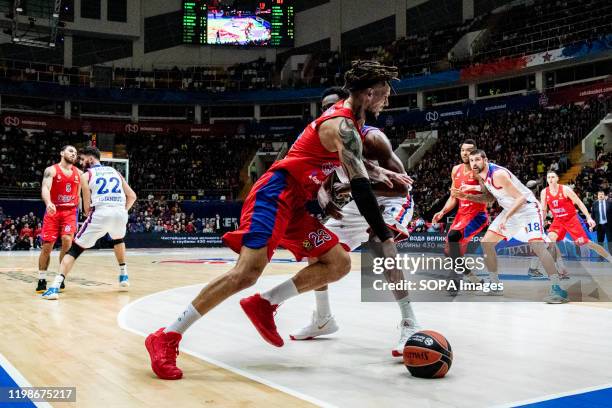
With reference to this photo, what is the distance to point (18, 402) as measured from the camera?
8.90ft

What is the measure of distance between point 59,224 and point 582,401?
7004 mm

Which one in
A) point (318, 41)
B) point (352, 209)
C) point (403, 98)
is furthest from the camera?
point (318, 41)

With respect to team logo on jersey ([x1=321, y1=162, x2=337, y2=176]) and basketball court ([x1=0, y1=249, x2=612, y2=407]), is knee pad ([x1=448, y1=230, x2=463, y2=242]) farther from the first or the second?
Answer: team logo on jersey ([x1=321, y1=162, x2=337, y2=176])

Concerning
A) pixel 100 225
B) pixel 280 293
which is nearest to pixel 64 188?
pixel 100 225

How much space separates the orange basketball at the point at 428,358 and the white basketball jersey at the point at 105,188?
513 centimetres

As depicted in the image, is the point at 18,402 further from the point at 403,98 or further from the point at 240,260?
the point at 403,98

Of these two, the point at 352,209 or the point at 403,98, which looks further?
the point at 403,98

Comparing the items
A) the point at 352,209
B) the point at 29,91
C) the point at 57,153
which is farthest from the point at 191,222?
the point at 352,209

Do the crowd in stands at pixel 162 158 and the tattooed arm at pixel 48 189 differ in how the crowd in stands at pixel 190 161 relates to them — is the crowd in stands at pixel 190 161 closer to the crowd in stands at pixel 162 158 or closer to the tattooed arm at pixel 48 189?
the crowd in stands at pixel 162 158

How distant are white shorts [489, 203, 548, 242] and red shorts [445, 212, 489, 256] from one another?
0.75 metres

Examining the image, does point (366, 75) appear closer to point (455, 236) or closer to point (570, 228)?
point (455, 236)

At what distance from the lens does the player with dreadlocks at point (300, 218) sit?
10.8 feet

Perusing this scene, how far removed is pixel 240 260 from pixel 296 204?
566mm

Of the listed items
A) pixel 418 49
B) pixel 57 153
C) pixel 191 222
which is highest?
pixel 418 49
